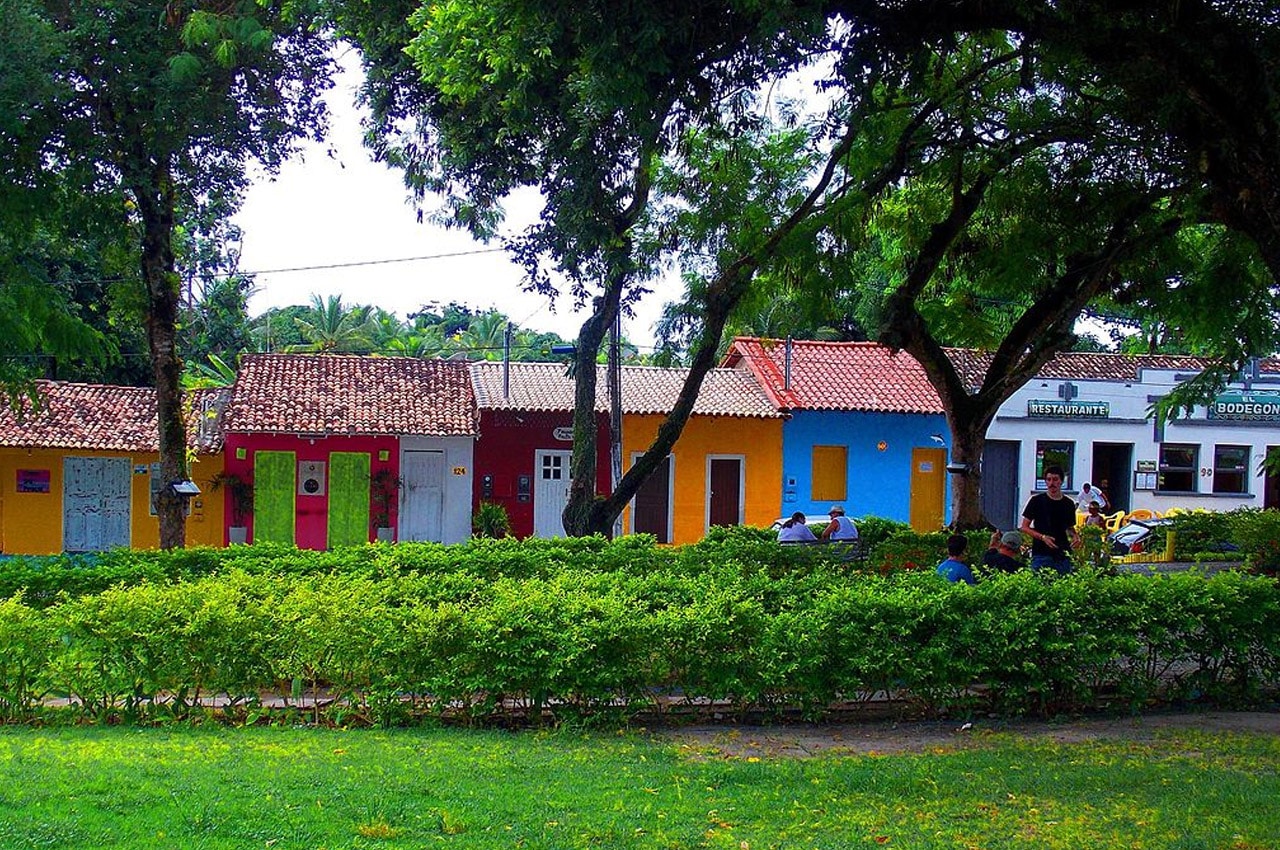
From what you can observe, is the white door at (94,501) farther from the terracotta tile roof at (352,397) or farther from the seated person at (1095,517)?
the seated person at (1095,517)

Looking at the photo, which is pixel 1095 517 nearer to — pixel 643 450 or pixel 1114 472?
pixel 1114 472

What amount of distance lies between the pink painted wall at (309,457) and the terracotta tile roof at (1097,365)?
13128mm

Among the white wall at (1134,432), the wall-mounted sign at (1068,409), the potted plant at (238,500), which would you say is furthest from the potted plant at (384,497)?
the wall-mounted sign at (1068,409)

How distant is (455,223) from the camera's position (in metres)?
13.6

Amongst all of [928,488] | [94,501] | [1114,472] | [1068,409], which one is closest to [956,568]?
[928,488]

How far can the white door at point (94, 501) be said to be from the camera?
23141 millimetres

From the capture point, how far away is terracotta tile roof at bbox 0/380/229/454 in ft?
73.4

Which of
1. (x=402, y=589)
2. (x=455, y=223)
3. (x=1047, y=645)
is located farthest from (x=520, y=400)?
(x=1047, y=645)

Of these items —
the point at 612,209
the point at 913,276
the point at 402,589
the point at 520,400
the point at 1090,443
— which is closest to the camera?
the point at 402,589

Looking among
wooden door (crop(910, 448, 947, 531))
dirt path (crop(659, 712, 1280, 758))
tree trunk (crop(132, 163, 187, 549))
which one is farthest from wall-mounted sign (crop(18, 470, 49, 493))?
dirt path (crop(659, 712, 1280, 758))

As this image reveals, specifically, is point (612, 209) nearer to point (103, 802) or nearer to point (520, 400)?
point (103, 802)

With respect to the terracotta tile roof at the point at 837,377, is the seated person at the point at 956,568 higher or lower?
lower

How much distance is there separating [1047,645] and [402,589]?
4.67m

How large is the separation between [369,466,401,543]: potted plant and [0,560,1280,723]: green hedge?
1519 cm
